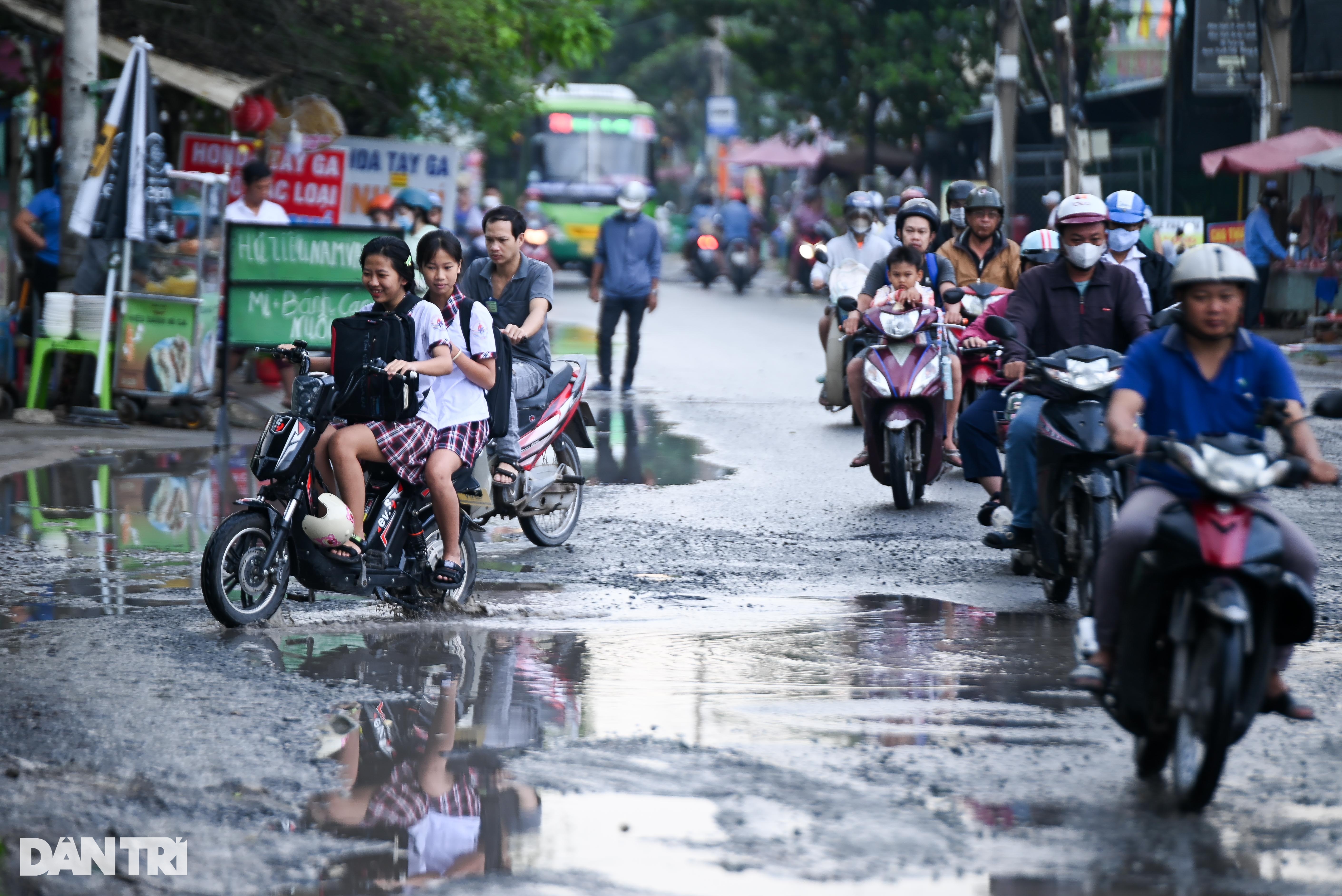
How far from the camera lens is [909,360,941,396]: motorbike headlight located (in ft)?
32.3

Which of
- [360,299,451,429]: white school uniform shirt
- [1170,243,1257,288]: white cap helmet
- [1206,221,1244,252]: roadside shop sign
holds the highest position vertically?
[1206,221,1244,252]: roadside shop sign

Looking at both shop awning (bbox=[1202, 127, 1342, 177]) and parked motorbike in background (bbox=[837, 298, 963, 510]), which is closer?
parked motorbike in background (bbox=[837, 298, 963, 510])

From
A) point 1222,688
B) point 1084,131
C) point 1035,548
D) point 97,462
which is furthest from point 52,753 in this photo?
point 1084,131

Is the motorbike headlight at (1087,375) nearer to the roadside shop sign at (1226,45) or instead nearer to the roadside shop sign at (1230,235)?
the roadside shop sign at (1230,235)

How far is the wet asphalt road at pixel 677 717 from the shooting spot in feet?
13.7

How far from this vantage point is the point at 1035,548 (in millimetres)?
7316

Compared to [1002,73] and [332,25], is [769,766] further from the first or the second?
[1002,73]

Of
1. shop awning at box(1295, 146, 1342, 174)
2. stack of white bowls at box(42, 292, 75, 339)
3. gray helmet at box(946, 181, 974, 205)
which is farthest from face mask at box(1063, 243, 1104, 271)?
shop awning at box(1295, 146, 1342, 174)

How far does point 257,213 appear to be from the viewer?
1352 cm

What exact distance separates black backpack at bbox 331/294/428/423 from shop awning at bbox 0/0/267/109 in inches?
296

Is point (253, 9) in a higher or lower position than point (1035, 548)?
higher

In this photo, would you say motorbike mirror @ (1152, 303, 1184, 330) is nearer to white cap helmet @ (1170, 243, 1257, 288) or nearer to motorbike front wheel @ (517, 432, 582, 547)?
white cap helmet @ (1170, 243, 1257, 288)

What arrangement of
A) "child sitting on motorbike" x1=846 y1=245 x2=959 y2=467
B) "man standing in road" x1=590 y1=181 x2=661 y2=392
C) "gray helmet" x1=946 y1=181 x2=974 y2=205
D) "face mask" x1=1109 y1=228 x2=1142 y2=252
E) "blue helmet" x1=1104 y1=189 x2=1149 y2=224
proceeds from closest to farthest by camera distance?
"face mask" x1=1109 y1=228 x2=1142 y2=252 < "blue helmet" x1=1104 y1=189 x2=1149 y2=224 < "child sitting on motorbike" x1=846 y1=245 x2=959 y2=467 < "gray helmet" x1=946 y1=181 x2=974 y2=205 < "man standing in road" x1=590 y1=181 x2=661 y2=392

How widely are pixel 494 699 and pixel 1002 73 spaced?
810 inches
